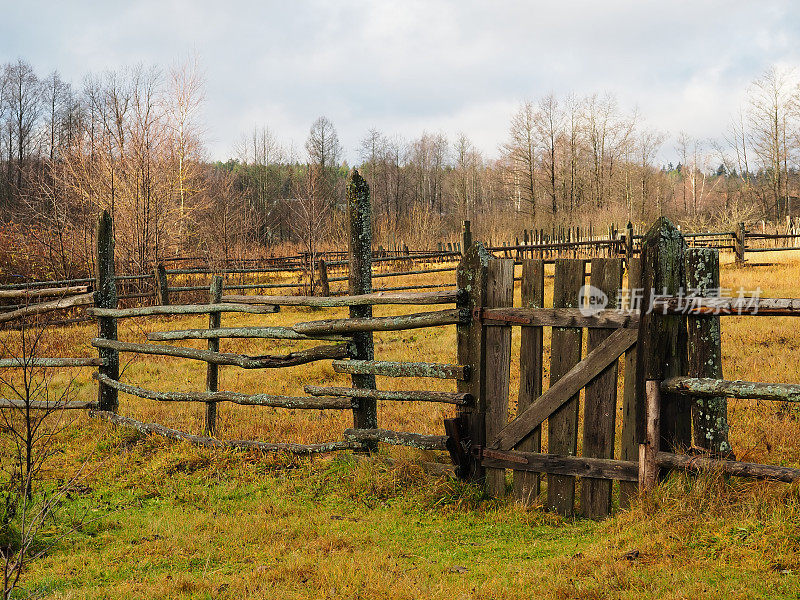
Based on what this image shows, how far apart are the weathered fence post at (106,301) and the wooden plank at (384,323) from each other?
10.0 feet

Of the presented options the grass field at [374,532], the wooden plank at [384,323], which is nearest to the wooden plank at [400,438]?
the grass field at [374,532]

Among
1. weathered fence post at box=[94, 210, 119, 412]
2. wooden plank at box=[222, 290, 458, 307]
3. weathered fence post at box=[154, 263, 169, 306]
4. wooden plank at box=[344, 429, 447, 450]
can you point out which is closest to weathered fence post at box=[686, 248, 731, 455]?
wooden plank at box=[222, 290, 458, 307]

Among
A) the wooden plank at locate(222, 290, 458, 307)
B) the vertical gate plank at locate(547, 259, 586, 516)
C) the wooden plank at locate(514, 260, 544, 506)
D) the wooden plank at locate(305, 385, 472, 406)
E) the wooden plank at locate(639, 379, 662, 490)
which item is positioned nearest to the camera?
the wooden plank at locate(639, 379, 662, 490)

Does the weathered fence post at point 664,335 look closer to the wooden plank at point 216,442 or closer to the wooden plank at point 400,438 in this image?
the wooden plank at point 400,438

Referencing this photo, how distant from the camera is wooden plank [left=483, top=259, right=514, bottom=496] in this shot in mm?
4562

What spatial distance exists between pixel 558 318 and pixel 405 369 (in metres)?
1.39

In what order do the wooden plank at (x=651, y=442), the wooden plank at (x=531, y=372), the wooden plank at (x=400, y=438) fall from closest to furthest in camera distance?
the wooden plank at (x=651, y=442)
the wooden plank at (x=531, y=372)
the wooden plank at (x=400, y=438)

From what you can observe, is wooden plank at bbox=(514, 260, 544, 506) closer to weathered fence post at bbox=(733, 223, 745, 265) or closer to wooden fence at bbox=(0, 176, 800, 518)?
wooden fence at bbox=(0, 176, 800, 518)

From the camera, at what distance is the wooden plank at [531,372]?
14.3ft

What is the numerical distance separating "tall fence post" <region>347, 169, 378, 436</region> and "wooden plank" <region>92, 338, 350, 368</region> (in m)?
0.19

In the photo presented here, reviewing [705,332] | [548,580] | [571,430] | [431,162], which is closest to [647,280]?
[705,332]

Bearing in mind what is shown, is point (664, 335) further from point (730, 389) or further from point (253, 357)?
point (253, 357)

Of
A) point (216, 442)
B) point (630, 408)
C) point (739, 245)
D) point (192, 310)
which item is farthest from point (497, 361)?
point (739, 245)

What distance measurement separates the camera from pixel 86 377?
10375mm
